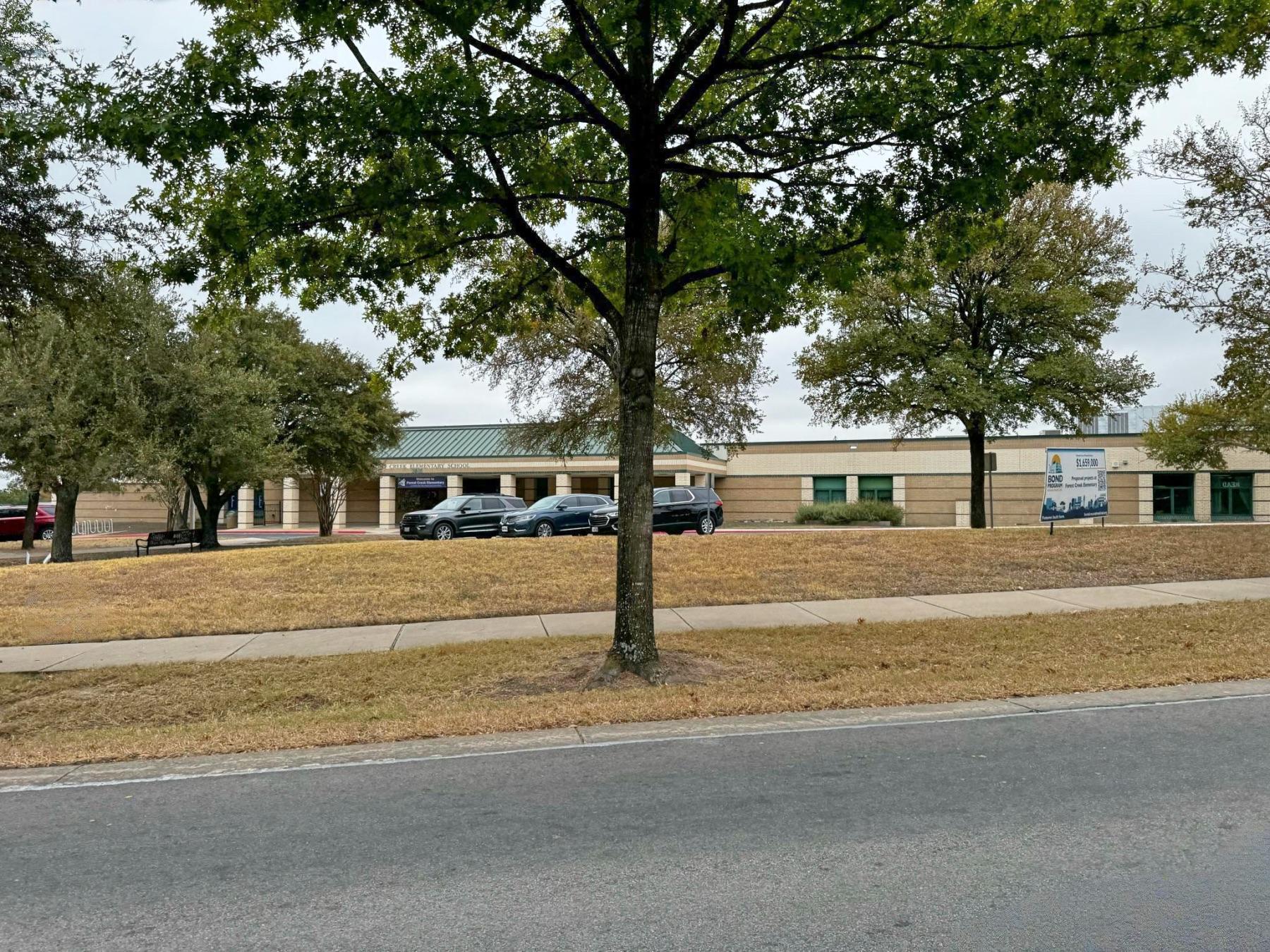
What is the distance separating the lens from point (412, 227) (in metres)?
10.5

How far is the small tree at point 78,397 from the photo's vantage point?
71.9 feet

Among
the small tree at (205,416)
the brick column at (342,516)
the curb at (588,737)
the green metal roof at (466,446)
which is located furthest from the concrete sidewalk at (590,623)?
the brick column at (342,516)

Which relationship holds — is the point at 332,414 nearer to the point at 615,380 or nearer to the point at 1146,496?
the point at 615,380

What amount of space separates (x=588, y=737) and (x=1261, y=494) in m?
50.3

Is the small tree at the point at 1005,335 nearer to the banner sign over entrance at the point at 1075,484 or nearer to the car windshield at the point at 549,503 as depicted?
the banner sign over entrance at the point at 1075,484

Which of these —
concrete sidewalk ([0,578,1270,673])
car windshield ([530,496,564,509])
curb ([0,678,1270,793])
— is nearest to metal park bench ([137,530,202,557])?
car windshield ([530,496,564,509])

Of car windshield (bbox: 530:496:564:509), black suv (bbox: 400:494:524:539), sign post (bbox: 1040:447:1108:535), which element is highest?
sign post (bbox: 1040:447:1108:535)

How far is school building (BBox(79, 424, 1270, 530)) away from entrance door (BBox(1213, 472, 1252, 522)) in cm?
5

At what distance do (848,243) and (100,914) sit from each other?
26.8 ft

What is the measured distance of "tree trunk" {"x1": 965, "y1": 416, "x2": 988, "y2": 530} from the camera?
26.3 m

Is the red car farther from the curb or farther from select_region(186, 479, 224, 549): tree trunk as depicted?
the curb

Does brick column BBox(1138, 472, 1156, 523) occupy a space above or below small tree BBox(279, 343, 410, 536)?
below

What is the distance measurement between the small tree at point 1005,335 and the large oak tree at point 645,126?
48.2 ft

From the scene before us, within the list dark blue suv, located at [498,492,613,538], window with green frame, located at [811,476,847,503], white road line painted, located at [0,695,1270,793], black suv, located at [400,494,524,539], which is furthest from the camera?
window with green frame, located at [811,476,847,503]
